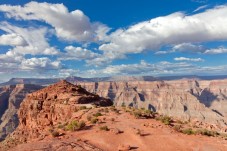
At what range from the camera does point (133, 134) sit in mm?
27109

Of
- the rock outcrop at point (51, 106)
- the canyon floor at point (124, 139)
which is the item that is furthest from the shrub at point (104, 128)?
the rock outcrop at point (51, 106)

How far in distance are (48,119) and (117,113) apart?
1670cm

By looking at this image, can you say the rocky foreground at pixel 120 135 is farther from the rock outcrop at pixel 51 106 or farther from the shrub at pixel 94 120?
the rock outcrop at pixel 51 106

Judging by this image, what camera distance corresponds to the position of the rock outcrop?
44.3 meters

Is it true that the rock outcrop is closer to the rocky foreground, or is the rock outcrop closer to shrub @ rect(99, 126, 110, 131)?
the rocky foreground

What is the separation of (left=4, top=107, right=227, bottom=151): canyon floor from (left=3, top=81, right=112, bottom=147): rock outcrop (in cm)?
1133

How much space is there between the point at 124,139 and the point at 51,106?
1004 inches

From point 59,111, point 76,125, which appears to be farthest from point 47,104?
point 76,125

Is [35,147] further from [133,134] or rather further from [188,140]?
[188,140]

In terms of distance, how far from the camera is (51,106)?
48.9 m

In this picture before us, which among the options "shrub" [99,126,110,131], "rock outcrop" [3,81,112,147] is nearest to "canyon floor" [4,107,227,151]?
"shrub" [99,126,110,131]

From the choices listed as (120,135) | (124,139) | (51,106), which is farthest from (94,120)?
(51,106)

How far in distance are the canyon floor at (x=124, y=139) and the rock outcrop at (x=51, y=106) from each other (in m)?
11.3

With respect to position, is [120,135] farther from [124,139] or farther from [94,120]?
[94,120]
